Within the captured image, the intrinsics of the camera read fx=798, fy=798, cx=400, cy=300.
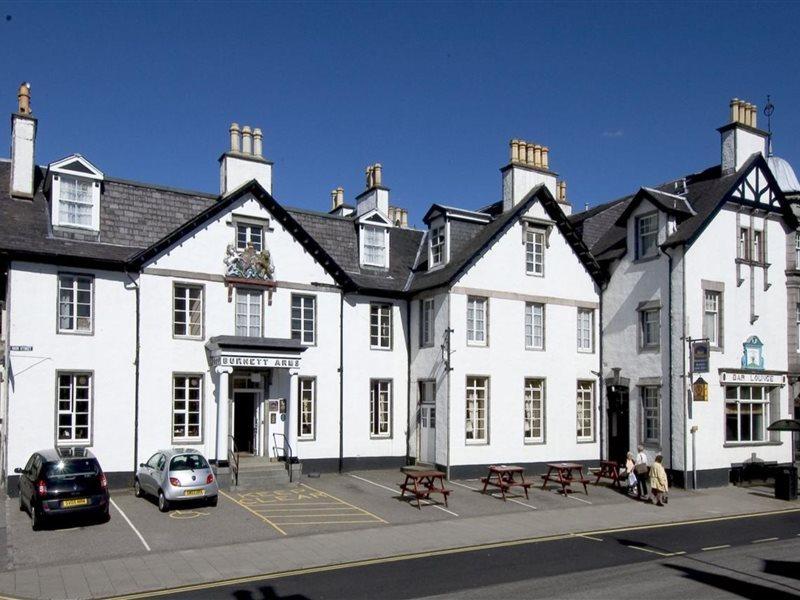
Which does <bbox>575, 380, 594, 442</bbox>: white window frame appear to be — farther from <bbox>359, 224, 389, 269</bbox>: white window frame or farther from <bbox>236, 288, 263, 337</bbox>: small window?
<bbox>236, 288, 263, 337</bbox>: small window

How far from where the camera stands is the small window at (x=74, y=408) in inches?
881

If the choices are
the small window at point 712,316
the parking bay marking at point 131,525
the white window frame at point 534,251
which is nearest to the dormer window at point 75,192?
the parking bay marking at point 131,525

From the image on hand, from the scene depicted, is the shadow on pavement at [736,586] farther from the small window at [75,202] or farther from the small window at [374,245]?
the small window at [75,202]

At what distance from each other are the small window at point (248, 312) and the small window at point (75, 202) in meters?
4.97

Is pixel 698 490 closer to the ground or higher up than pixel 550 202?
closer to the ground

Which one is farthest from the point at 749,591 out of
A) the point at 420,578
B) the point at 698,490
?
the point at 698,490

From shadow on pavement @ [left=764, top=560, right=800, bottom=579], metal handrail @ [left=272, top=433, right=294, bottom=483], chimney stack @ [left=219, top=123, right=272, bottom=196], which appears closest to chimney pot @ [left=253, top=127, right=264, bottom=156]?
chimney stack @ [left=219, top=123, right=272, bottom=196]

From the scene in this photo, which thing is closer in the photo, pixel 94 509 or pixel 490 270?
pixel 94 509

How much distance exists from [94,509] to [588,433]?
17931 mm

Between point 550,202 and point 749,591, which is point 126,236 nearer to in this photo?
point 550,202

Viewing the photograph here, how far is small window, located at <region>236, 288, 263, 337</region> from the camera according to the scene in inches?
993

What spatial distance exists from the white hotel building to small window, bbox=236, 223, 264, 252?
0.16 feet

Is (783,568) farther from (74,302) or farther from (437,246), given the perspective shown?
(74,302)

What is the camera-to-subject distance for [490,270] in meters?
27.5
